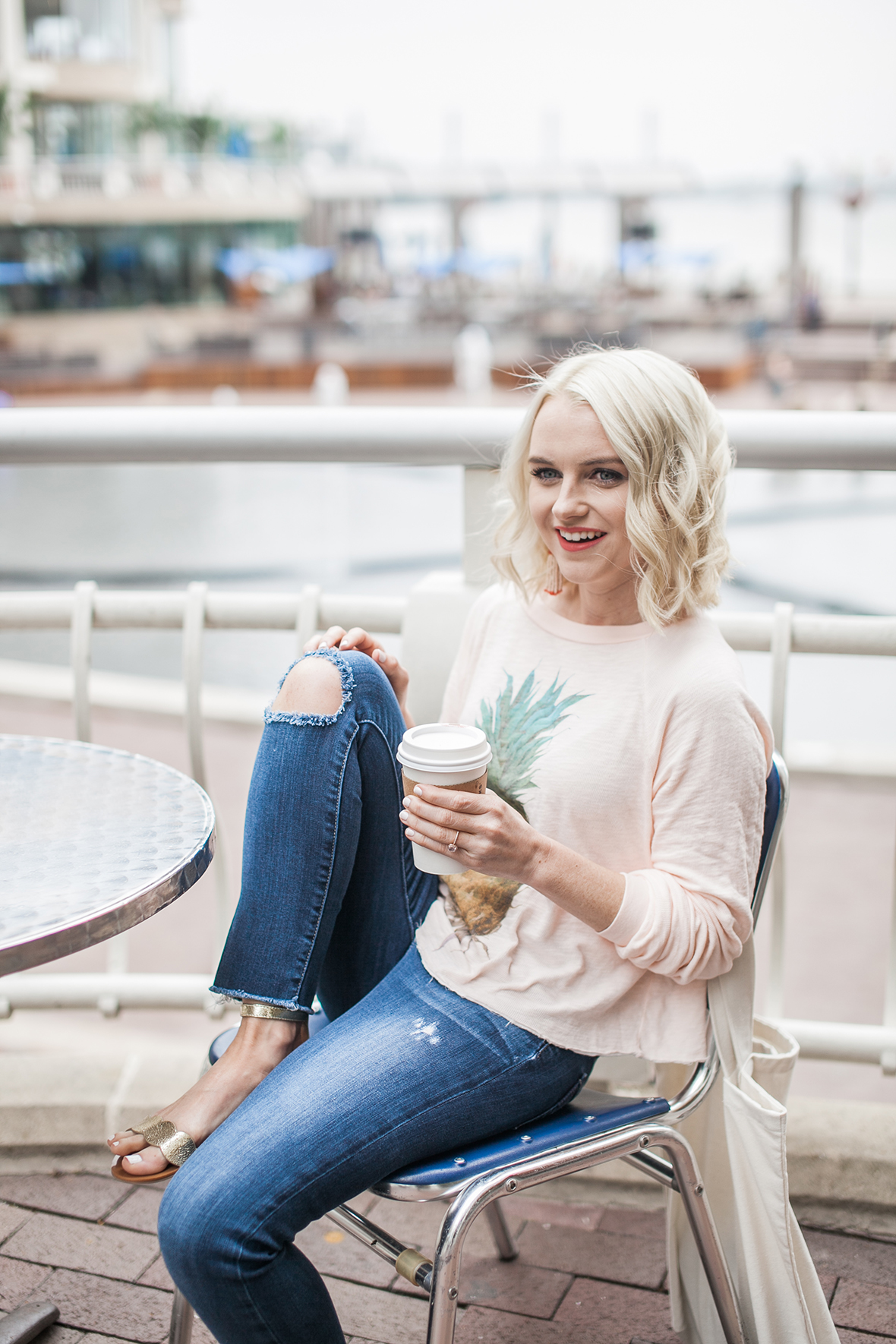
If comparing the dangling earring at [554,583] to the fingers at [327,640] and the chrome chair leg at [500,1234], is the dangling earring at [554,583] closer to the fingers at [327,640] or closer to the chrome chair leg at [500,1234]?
the fingers at [327,640]

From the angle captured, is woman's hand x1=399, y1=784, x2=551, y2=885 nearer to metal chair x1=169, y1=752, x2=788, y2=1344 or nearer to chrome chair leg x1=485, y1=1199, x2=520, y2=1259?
metal chair x1=169, y1=752, x2=788, y2=1344

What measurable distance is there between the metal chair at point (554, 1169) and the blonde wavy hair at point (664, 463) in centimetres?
22

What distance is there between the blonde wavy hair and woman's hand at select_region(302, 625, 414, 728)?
13.5 inches

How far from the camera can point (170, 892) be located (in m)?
1.18

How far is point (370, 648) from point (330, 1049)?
485mm

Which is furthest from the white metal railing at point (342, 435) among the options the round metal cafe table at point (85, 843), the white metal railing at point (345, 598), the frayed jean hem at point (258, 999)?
the frayed jean hem at point (258, 999)

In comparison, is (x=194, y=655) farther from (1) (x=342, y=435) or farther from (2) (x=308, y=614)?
(1) (x=342, y=435)

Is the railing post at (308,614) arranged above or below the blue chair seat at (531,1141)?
above

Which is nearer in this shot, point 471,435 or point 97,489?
point 471,435

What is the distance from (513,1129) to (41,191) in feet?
144

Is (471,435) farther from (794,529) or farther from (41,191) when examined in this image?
(41,191)

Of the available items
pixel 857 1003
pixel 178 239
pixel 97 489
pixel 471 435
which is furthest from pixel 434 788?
pixel 178 239

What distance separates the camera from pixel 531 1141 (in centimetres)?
121

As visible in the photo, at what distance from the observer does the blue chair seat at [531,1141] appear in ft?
3.83
